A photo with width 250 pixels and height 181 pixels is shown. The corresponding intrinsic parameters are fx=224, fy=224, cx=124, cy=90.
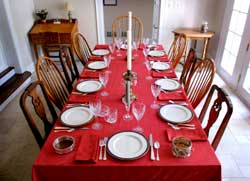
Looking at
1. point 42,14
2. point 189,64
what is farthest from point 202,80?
point 42,14

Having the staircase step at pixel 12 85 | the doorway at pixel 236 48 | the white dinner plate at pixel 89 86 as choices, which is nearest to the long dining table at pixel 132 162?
the white dinner plate at pixel 89 86

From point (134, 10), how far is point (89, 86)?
4031 mm

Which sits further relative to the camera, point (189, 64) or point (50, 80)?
point (189, 64)

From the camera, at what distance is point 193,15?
13.2ft

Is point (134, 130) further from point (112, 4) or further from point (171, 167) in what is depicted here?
point (112, 4)

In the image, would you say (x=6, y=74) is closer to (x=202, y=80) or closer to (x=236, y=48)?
(x=202, y=80)

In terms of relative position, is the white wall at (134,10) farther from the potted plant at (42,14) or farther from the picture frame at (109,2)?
the potted plant at (42,14)

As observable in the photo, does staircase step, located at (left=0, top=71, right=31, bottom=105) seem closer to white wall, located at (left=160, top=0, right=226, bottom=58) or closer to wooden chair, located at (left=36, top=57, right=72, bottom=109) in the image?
wooden chair, located at (left=36, top=57, right=72, bottom=109)

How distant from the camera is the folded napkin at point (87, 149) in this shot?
1.18 m

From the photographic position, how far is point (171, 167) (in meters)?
1.16

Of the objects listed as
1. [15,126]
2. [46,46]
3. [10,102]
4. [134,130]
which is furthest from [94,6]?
[134,130]

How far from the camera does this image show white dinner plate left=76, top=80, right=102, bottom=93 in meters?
1.86

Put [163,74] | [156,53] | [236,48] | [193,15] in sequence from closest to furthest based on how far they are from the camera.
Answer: [163,74] < [156,53] < [236,48] < [193,15]

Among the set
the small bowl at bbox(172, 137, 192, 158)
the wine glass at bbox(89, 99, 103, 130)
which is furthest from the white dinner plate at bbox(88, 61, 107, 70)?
the small bowl at bbox(172, 137, 192, 158)
